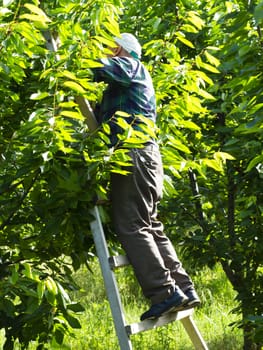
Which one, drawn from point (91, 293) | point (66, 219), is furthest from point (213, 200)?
point (91, 293)

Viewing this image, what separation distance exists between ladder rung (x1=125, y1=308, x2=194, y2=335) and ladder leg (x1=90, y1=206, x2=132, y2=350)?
0.13 feet

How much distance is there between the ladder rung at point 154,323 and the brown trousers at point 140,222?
0.32ft

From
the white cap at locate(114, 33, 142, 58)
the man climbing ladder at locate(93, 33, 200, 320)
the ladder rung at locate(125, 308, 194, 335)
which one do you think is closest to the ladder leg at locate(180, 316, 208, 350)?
the ladder rung at locate(125, 308, 194, 335)

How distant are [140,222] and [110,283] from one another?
30cm

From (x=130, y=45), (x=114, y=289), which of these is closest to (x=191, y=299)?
(x=114, y=289)

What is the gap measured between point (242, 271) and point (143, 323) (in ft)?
6.84

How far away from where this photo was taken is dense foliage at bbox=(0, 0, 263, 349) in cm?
314

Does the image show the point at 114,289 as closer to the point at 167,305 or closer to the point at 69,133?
the point at 167,305

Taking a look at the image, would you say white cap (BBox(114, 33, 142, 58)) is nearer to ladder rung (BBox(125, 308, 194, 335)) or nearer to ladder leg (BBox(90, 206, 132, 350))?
ladder leg (BBox(90, 206, 132, 350))

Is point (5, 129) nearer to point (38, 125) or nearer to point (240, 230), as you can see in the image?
point (38, 125)

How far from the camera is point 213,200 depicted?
18.9 feet

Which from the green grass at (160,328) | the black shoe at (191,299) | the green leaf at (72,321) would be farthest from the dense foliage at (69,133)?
the green grass at (160,328)

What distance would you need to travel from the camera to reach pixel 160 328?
22.9ft

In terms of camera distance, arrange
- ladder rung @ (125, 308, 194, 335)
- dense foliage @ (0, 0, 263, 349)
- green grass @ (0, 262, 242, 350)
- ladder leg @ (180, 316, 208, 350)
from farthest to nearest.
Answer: green grass @ (0, 262, 242, 350) < ladder leg @ (180, 316, 208, 350) < ladder rung @ (125, 308, 194, 335) < dense foliage @ (0, 0, 263, 349)
